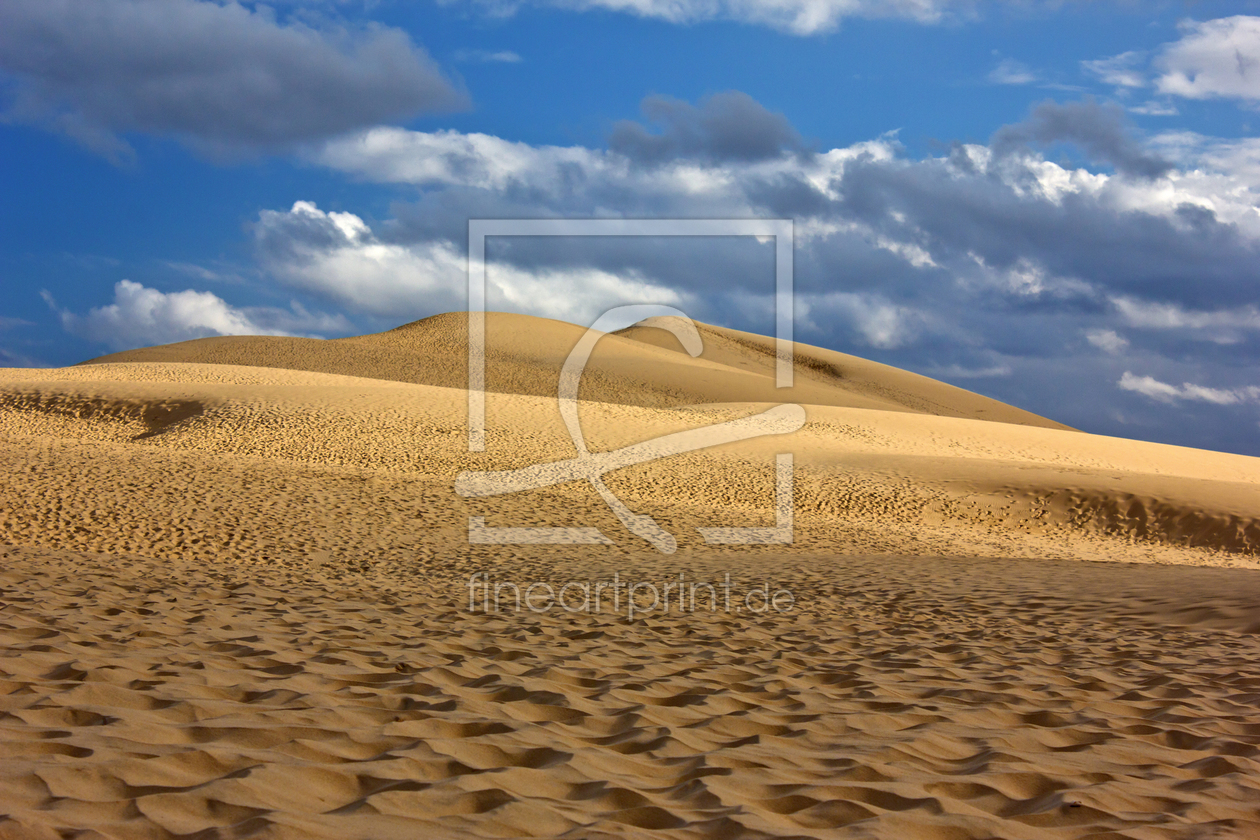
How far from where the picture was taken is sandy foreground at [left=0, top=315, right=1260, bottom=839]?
3.34 meters

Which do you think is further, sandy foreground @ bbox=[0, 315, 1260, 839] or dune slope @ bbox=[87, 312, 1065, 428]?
dune slope @ bbox=[87, 312, 1065, 428]

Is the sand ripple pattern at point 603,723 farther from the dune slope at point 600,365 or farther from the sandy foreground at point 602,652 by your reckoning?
the dune slope at point 600,365

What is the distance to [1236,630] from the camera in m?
8.10

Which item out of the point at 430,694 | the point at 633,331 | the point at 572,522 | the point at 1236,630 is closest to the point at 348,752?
the point at 430,694

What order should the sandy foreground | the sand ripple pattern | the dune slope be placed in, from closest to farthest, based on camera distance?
the sand ripple pattern
the sandy foreground
the dune slope

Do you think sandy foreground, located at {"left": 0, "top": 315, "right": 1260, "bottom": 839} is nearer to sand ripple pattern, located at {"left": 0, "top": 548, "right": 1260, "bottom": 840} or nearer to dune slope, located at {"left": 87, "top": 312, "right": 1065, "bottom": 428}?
sand ripple pattern, located at {"left": 0, "top": 548, "right": 1260, "bottom": 840}

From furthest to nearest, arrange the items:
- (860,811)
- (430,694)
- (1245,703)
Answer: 1. (1245,703)
2. (430,694)
3. (860,811)

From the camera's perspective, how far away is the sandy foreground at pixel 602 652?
334 cm

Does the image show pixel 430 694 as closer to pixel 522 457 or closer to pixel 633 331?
pixel 522 457

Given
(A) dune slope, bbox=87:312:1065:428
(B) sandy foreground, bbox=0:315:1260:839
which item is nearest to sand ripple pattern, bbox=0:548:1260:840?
(B) sandy foreground, bbox=0:315:1260:839

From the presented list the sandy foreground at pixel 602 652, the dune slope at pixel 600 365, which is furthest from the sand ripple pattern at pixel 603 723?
the dune slope at pixel 600 365

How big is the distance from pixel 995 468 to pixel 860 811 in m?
22.4

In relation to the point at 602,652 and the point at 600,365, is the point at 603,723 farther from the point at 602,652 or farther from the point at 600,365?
the point at 600,365

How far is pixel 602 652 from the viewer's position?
671cm
